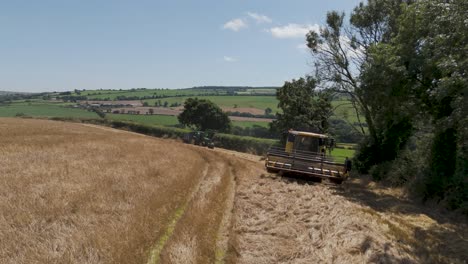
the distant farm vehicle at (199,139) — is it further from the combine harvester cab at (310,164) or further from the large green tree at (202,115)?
the combine harvester cab at (310,164)

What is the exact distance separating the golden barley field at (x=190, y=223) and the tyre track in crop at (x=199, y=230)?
3 cm

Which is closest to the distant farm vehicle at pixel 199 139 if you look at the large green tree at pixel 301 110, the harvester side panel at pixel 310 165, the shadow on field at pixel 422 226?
the large green tree at pixel 301 110

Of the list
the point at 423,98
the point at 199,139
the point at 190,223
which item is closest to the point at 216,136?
the point at 199,139

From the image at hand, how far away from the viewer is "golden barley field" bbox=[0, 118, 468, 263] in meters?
7.69

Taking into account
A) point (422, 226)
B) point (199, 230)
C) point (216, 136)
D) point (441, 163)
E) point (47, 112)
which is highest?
point (441, 163)

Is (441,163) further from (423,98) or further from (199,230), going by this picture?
(199,230)

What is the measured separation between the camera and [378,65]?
56.6 feet

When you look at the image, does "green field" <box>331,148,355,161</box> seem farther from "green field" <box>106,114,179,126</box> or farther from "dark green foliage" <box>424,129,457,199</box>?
"green field" <box>106,114,179,126</box>

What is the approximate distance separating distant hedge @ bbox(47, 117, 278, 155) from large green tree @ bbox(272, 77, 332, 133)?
30.4 feet

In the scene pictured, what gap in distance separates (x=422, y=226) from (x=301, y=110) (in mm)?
32025

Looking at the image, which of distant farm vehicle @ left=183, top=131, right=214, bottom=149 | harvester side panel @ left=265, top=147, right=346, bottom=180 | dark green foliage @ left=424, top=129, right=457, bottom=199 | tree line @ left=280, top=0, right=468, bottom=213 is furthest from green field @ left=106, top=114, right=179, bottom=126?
dark green foliage @ left=424, top=129, right=457, bottom=199

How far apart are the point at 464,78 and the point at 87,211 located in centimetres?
1064

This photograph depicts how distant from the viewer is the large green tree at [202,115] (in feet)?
254

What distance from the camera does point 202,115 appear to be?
77.6m
